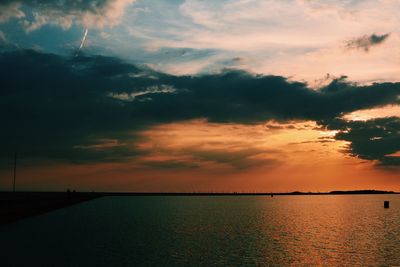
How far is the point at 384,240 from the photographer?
208 feet

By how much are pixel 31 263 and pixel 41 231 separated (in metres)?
29.8

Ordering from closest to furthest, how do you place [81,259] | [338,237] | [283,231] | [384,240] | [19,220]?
[81,259], [384,240], [338,237], [283,231], [19,220]

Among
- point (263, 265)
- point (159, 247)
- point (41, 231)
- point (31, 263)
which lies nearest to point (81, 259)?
point (31, 263)

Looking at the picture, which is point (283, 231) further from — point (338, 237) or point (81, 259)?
point (81, 259)

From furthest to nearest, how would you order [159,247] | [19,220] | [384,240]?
[19,220], [384,240], [159,247]

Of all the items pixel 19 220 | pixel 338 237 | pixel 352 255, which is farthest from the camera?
pixel 19 220

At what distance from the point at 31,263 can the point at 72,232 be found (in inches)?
1157

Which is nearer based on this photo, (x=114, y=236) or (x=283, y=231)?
(x=114, y=236)

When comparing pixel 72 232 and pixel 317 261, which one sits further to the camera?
pixel 72 232

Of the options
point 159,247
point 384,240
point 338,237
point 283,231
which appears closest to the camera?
point 159,247

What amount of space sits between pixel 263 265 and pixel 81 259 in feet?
58.7

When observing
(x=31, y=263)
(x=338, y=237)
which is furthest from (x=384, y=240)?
(x=31, y=263)

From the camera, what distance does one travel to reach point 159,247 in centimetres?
5303

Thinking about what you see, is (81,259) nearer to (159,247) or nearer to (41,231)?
(159,247)
